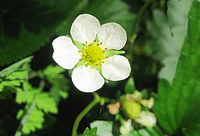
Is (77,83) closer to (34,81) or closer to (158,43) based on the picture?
(34,81)

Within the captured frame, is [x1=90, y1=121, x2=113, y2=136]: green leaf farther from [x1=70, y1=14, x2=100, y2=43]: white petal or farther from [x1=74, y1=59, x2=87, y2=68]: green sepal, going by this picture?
[x1=70, y1=14, x2=100, y2=43]: white petal

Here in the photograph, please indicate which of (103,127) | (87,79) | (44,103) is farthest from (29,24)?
(103,127)

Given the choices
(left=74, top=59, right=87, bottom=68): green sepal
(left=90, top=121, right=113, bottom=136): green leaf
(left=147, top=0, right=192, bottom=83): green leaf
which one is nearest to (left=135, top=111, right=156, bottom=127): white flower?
(left=90, top=121, right=113, bottom=136): green leaf

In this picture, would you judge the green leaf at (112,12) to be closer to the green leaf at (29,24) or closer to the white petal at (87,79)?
the green leaf at (29,24)

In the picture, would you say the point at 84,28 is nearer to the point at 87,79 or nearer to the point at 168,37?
the point at 87,79

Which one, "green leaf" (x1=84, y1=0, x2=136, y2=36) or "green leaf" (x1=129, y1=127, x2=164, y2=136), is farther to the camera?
"green leaf" (x1=84, y1=0, x2=136, y2=36)

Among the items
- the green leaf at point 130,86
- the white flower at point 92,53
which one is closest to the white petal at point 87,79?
the white flower at point 92,53
